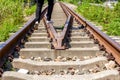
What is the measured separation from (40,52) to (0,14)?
5622mm

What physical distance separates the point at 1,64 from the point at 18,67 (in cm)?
42

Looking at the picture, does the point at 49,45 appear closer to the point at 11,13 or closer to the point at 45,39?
the point at 45,39

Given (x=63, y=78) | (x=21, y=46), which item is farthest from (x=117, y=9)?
(x=63, y=78)

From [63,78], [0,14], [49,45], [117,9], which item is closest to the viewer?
[63,78]

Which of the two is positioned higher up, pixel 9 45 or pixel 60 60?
pixel 9 45

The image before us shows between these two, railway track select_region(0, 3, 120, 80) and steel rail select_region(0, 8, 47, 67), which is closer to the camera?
railway track select_region(0, 3, 120, 80)

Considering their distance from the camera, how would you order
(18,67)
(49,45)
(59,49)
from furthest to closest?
(49,45), (59,49), (18,67)

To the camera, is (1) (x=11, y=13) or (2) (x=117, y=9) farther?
(2) (x=117, y=9)

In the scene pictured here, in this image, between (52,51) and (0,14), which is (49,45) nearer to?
(52,51)

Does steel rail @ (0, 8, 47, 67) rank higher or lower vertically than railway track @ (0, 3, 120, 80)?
higher

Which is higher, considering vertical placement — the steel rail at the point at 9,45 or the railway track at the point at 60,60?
the steel rail at the point at 9,45

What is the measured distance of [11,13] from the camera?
11.2 meters

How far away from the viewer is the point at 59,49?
213 inches

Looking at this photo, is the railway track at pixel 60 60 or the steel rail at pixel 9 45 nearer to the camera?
the railway track at pixel 60 60
